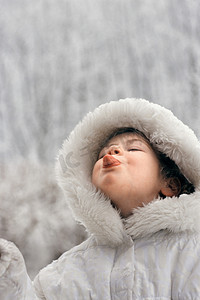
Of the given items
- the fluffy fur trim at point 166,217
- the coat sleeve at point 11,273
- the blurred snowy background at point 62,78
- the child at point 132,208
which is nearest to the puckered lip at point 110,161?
the child at point 132,208

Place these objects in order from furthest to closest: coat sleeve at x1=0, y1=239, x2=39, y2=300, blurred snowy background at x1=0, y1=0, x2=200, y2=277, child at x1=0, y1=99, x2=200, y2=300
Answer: blurred snowy background at x1=0, y1=0, x2=200, y2=277, child at x1=0, y1=99, x2=200, y2=300, coat sleeve at x1=0, y1=239, x2=39, y2=300

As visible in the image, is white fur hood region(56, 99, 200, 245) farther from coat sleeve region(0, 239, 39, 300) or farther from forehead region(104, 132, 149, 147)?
coat sleeve region(0, 239, 39, 300)

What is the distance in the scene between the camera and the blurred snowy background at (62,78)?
159 cm

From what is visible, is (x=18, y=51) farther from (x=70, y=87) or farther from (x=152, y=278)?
(x=152, y=278)

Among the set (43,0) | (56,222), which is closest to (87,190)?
(56,222)

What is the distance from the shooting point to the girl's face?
975 millimetres

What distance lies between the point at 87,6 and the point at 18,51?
1.37ft

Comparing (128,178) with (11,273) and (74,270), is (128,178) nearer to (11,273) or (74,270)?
(74,270)

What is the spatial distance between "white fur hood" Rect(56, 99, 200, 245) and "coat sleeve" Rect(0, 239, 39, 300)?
25cm

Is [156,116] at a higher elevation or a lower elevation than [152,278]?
higher

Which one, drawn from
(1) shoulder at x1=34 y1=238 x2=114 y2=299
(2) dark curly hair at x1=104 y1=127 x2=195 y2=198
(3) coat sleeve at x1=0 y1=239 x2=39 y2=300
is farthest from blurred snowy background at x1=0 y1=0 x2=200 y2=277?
(3) coat sleeve at x1=0 y1=239 x2=39 y2=300

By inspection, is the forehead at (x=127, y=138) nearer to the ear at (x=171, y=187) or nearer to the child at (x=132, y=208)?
the child at (x=132, y=208)

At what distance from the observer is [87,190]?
103 cm

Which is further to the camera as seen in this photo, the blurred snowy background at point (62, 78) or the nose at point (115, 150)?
the blurred snowy background at point (62, 78)
